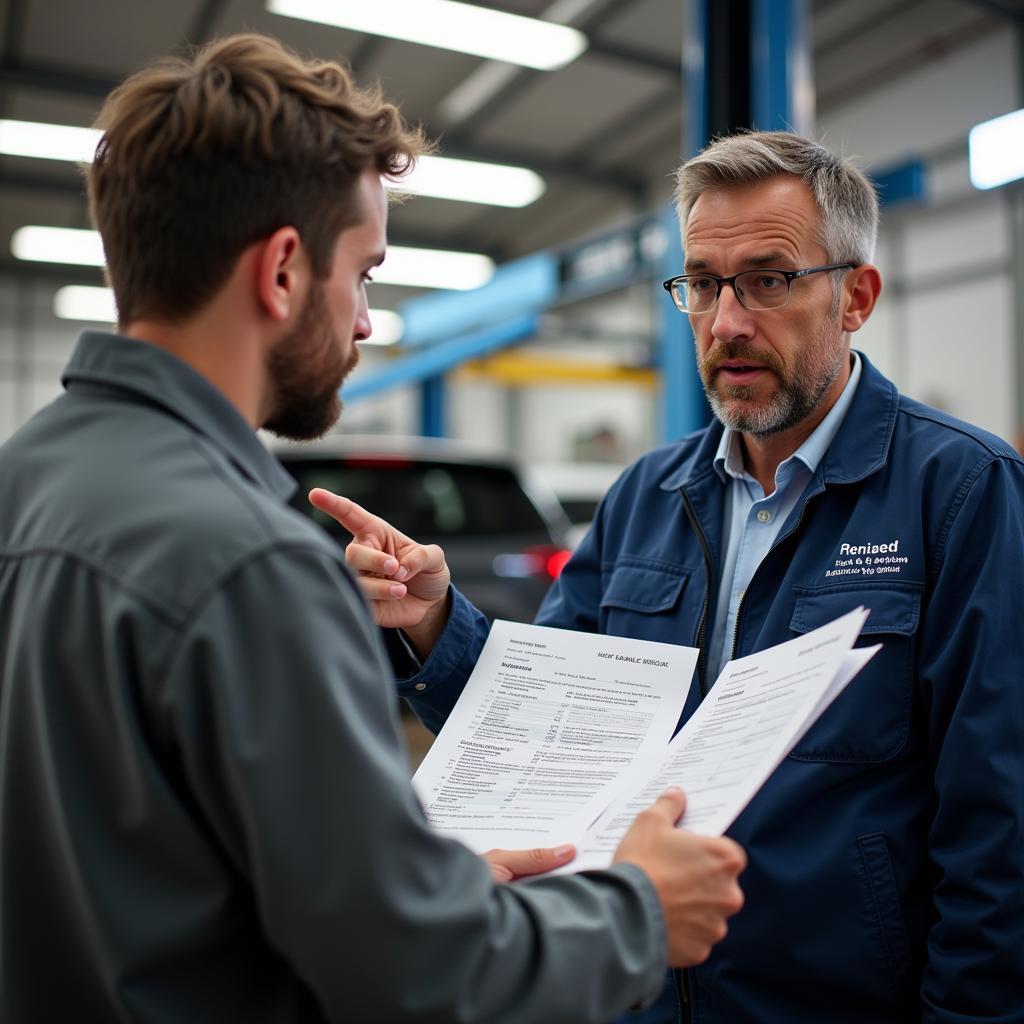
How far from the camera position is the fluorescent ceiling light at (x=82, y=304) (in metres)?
14.6

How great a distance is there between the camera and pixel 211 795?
0.76 metres

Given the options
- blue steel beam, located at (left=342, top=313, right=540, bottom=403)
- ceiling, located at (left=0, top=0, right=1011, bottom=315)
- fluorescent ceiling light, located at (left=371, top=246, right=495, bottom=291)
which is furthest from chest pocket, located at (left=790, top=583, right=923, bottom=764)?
fluorescent ceiling light, located at (left=371, top=246, right=495, bottom=291)

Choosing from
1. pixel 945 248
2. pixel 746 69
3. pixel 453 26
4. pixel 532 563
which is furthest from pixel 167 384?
pixel 945 248

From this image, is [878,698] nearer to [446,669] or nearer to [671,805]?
[671,805]

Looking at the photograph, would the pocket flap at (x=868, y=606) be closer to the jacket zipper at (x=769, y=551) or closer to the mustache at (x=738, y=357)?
the jacket zipper at (x=769, y=551)

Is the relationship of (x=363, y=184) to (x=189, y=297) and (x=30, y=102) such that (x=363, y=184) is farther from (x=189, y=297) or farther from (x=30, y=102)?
(x=30, y=102)

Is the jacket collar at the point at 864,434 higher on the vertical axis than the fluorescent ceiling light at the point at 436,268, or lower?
lower

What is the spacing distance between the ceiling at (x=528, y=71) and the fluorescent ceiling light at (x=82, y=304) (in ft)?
7.15

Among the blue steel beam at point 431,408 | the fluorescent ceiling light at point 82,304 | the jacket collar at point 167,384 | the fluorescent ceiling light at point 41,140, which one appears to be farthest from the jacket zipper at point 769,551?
the fluorescent ceiling light at point 82,304

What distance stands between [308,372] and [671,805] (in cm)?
56

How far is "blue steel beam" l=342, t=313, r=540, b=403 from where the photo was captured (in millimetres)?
6020

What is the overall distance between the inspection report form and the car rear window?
2.91 m

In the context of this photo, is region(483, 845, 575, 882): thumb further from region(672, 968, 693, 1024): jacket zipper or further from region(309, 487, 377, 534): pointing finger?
region(309, 487, 377, 534): pointing finger

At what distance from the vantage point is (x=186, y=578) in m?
0.75
